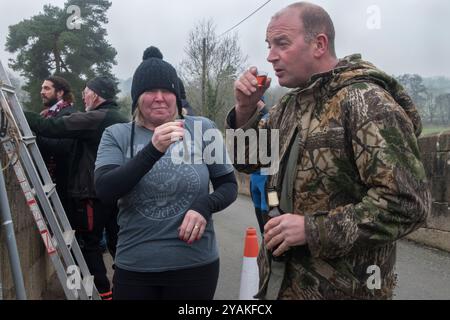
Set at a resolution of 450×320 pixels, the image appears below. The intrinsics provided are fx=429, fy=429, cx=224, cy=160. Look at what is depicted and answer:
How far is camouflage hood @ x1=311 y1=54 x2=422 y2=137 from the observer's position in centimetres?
147

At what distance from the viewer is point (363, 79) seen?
4.80ft

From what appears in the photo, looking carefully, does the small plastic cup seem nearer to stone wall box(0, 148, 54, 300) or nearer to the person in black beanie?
the person in black beanie

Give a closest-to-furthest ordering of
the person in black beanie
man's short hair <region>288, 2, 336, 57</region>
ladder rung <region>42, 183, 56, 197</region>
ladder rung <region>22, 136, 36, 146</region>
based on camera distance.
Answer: man's short hair <region>288, 2, 336, 57</region>
the person in black beanie
ladder rung <region>22, 136, 36, 146</region>
ladder rung <region>42, 183, 56, 197</region>

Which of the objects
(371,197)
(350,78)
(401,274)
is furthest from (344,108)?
(401,274)

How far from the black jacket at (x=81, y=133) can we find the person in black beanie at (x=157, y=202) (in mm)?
1383

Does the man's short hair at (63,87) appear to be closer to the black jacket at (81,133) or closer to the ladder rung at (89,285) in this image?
the black jacket at (81,133)

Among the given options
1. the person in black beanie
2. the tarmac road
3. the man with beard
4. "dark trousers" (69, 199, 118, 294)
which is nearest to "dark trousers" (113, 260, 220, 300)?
the person in black beanie

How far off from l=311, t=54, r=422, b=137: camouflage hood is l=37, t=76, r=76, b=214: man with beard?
2832mm

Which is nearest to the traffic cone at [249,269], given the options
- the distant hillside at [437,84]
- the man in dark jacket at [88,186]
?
the man in dark jacket at [88,186]

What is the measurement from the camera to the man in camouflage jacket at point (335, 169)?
4.39 feet

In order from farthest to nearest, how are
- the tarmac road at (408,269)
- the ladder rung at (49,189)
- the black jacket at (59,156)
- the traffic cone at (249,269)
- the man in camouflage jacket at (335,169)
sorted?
the tarmac road at (408,269) → the black jacket at (59,156) → the traffic cone at (249,269) → the ladder rung at (49,189) → the man in camouflage jacket at (335,169)

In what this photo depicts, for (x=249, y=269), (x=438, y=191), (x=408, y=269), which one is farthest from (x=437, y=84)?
(x=249, y=269)

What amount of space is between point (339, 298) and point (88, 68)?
23444 millimetres

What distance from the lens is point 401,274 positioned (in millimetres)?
4809
